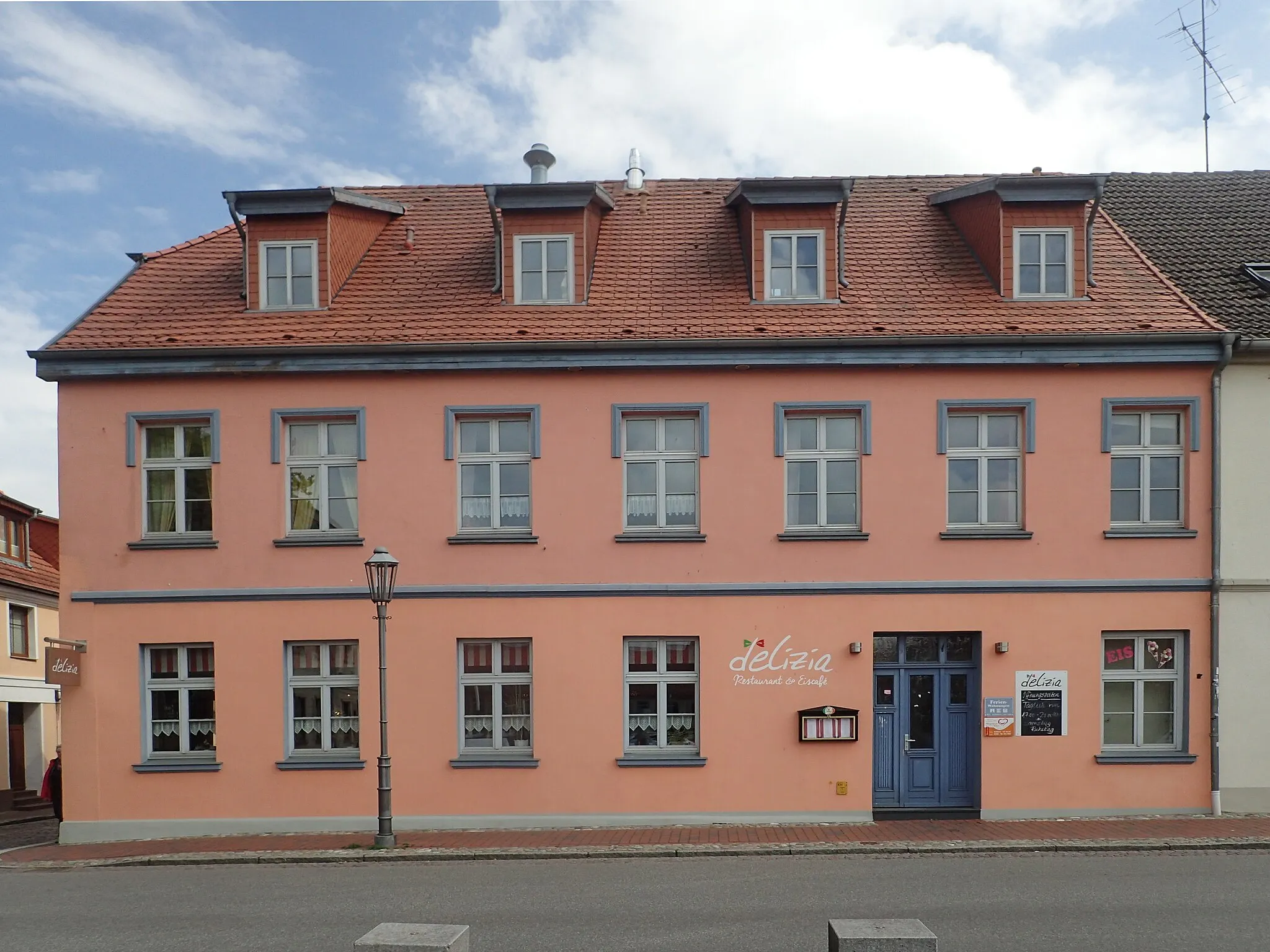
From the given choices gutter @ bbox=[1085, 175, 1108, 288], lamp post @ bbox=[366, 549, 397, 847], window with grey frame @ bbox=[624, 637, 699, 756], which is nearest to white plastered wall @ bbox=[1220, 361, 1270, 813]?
gutter @ bbox=[1085, 175, 1108, 288]

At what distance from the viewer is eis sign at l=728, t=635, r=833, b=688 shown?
1392cm

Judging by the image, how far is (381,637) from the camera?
12859 millimetres

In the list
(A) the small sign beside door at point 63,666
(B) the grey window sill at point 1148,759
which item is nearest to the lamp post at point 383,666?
(A) the small sign beside door at point 63,666

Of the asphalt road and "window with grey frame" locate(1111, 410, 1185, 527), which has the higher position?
"window with grey frame" locate(1111, 410, 1185, 527)

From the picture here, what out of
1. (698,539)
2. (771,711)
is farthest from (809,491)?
(771,711)

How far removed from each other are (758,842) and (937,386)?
642 cm

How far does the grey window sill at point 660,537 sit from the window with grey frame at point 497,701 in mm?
1915

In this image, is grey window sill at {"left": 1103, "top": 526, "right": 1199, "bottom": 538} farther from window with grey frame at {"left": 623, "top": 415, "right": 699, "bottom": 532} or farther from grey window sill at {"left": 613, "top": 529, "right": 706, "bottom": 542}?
window with grey frame at {"left": 623, "top": 415, "right": 699, "bottom": 532}

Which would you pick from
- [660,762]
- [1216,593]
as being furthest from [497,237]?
[1216,593]

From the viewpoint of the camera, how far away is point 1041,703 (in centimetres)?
1386

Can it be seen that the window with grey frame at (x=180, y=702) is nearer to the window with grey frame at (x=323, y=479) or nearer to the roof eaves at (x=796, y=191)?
the window with grey frame at (x=323, y=479)

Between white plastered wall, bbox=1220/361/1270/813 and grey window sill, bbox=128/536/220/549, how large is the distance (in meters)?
13.7

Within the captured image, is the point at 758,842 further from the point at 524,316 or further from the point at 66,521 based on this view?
the point at 66,521

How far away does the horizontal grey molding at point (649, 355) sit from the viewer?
1384cm
